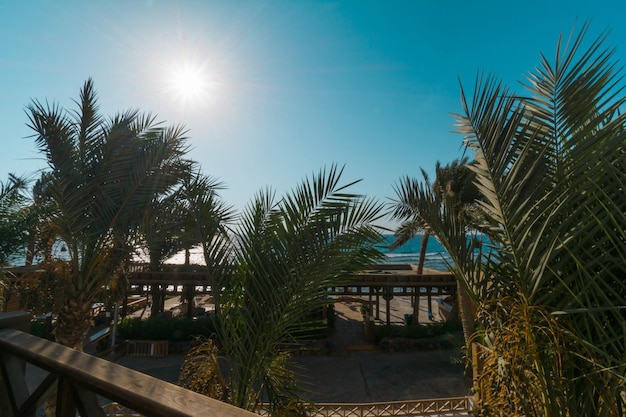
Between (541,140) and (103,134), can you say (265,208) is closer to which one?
(541,140)

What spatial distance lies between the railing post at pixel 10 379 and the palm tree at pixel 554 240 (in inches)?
102

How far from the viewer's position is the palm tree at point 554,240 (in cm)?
149

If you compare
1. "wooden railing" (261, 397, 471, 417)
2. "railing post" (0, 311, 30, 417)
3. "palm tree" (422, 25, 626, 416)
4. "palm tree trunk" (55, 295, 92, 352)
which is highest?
"palm tree" (422, 25, 626, 416)

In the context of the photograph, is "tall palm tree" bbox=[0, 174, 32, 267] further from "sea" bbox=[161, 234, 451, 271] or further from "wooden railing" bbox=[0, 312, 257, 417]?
"wooden railing" bbox=[0, 312, 257, 417]

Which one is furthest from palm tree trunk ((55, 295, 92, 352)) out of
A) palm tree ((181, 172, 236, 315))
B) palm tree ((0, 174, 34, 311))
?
palm tree ((181, 172, 236, 315))

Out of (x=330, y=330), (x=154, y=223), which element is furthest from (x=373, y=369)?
(x=154, y=223)

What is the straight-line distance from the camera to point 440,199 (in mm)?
2619

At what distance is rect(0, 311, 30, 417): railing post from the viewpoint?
157 centimetres

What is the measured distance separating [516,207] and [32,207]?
25.4 feet

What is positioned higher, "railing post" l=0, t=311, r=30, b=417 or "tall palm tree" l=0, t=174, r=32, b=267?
"tall palm tree" l=0, t=174, r=32, b=267

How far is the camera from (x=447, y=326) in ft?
42.0

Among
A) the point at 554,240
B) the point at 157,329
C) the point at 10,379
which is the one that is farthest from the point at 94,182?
the point at 157,329

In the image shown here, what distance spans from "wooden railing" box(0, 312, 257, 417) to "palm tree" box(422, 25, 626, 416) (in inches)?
62.6

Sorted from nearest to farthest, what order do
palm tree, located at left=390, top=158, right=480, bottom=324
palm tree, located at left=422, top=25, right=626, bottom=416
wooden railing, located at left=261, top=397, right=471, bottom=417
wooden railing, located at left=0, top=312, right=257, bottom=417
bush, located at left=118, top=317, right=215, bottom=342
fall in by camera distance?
wooden railing, located at left=0, top=312, right=257, bottom=417, palm tree, located at left=422, top=25, right=626, bottom=416, palm tree, located at left=390, top=158, right=480, bottom=324, wooden railing, located at left=261, top=397, right=471, bottom=417, bush, located at left=118, top=317, right=215, bottom=342
